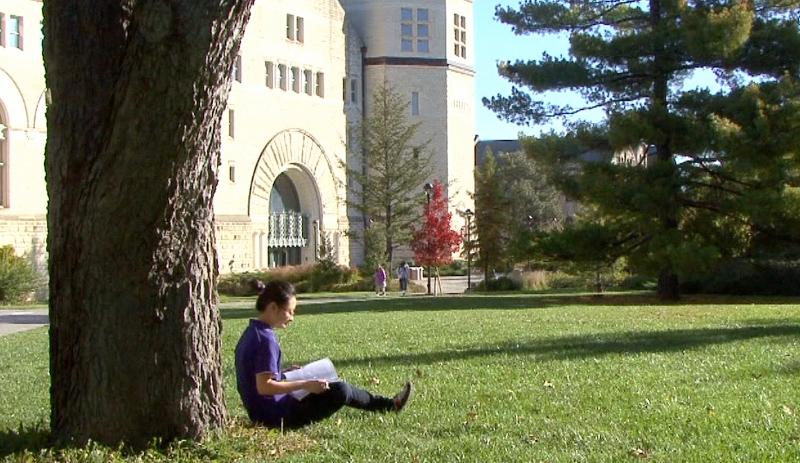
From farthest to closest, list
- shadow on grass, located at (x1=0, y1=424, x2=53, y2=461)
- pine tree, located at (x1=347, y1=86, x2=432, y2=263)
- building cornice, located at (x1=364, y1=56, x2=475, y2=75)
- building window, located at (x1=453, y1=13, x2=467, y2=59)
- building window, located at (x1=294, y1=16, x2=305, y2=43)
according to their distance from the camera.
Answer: building window, located at (x1=453, y1=13, x2=467, y2=59), building cornice, located at (x1=364, y1=56, x2=475, y2=75), building window, located at (x1=294, y1=16, x2=305, y2=43), pine tree, located at (x1=347, y1=86, x2=432, y2=263), shadow on grass, located at (x1=0, y1=424, x2=53, y2=461)

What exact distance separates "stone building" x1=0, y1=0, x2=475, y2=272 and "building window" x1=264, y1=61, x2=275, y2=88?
7 cm

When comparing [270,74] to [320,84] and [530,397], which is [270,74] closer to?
[320,84]

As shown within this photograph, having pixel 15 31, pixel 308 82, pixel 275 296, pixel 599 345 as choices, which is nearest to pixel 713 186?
pixel 599 345

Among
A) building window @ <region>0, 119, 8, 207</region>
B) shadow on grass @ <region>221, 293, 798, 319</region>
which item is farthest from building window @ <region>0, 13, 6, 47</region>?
shadow on grass @ <region>221, 293, 798, 319</region>

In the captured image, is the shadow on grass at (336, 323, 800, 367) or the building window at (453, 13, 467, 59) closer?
the shadow on grass at (336, 323, 800, 367)

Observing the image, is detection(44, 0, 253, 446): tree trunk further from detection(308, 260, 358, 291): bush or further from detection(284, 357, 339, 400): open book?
detection(308, 260, 358, 291): bush

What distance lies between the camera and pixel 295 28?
180ft

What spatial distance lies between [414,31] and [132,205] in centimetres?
5627

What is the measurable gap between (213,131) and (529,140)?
79.8 ft

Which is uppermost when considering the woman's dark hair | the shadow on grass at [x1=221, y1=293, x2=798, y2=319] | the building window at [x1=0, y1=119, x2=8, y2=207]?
the building window at [x1=0, y1=119, x2=8, y2=207]

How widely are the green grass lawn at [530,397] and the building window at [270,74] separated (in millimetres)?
36084

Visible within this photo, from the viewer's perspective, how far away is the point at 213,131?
6801mm

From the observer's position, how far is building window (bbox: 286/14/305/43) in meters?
54.4

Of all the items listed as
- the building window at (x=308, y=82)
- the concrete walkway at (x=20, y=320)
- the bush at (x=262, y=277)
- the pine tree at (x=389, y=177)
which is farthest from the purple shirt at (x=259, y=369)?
the building window at (x=308, y=82)
